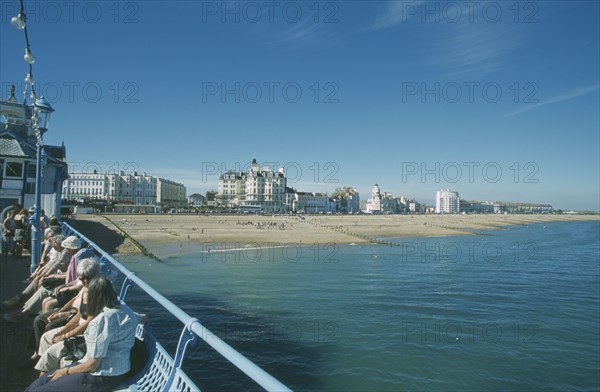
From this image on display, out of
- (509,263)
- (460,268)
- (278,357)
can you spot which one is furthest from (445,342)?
(509,263)

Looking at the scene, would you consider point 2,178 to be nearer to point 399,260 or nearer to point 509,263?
point 399,260

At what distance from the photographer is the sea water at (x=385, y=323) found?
11117 mm

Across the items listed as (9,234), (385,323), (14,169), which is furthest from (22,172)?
(385,323)

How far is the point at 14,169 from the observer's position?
21.0 meters

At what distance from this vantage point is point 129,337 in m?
3.78

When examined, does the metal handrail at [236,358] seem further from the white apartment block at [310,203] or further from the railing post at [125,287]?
the white apartment block at [310,203]

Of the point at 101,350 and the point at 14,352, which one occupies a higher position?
the point at 101,350

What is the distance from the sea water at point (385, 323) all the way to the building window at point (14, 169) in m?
8.69

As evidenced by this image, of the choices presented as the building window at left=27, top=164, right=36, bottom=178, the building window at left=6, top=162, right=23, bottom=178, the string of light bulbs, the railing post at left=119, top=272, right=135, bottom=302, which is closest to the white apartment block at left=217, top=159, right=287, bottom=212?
the building window at left=27, top=164, right=36, bottom=178

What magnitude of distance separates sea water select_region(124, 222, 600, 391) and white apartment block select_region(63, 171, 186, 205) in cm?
11312

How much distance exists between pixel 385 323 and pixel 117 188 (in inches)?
5466

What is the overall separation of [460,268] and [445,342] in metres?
19.1

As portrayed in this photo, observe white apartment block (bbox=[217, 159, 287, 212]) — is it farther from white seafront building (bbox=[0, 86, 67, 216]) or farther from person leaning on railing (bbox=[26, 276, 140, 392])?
person leaning on railing (bbox=[26, 276, 140, 392])

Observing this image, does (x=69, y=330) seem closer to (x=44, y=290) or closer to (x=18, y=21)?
(x=44, y=290)
